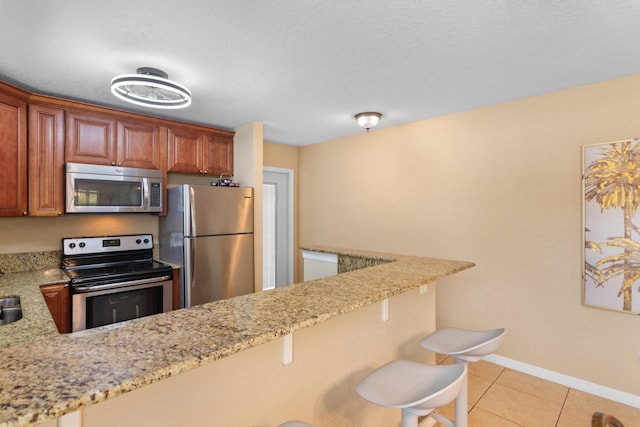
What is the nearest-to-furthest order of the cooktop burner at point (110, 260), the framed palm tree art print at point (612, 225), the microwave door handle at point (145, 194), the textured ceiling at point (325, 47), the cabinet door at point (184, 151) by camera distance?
the textured ceiling at point (325, 47), the framed palm tree art print at point (612, 225), the cooktop burner at point (110, 260), the microwave door handle at point (145, 194), the cabinet door at point (184, 151)

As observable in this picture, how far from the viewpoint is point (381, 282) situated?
156 cm

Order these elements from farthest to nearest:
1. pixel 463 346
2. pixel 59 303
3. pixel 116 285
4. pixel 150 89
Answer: pixel 116 285 < pixel 59 303 < pixel 150 89 < pixel 463 346

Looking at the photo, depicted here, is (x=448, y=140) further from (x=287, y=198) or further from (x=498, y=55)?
(x=287, y=198)

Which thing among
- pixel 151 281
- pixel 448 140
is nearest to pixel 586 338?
pixel 448 140

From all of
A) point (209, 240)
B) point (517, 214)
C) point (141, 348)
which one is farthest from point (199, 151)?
point (517, 214)

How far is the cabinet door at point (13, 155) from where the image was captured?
234 centimetres

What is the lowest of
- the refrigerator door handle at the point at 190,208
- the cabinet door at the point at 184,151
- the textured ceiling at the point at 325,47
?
the refrigerator door handle at the point at 190,208

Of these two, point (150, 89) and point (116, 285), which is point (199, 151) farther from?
point (116, 285)

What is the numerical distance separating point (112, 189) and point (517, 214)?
11.8 ft

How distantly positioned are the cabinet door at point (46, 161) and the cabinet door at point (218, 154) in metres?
1.25

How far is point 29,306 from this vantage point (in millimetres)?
1801

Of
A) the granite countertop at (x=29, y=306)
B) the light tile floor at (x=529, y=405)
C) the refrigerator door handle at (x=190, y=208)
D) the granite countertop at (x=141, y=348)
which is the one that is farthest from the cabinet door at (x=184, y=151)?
the light tile floor at (x=529, y=405)

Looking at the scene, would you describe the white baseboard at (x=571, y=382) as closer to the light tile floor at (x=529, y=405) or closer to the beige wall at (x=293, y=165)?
the light tile floor at (x=529, y=405)

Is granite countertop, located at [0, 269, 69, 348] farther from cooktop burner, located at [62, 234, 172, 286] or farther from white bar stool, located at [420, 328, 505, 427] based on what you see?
white bar stool, located at [420, 328, 505, 427]
